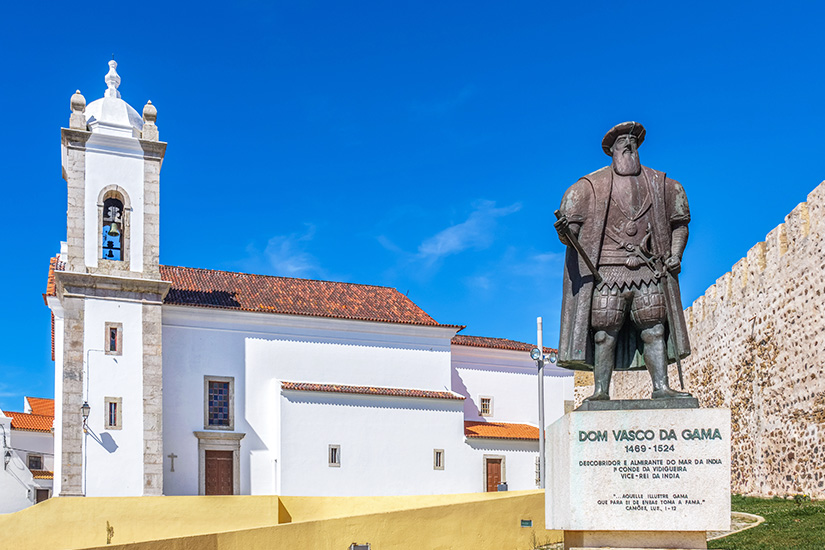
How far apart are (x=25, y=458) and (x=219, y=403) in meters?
17.6

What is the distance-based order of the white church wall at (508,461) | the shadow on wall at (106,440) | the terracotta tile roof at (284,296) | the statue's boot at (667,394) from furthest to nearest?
the white church wall at (508,461)
the terracotta tile roof at (284,296)
the shadow on wall at (106,440)
the statue's boot at (667,394)

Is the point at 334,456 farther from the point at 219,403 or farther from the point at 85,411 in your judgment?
the point at 85,411

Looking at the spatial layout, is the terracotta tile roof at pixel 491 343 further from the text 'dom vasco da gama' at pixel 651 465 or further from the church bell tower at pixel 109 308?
the text 'dom vasco da gama' at pixel 651 465

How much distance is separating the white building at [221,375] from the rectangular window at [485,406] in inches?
15.3

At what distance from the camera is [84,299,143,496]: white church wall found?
26.1 metres

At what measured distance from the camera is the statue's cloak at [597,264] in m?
7.04

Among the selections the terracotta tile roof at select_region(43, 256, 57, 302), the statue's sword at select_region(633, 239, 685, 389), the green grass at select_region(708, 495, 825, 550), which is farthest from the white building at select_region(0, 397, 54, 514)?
the statue's sword at select_region(633, 239, 685, 389)

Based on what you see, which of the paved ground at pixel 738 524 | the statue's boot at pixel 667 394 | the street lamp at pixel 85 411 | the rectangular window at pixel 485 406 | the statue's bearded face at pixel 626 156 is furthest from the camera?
the rectangular window at pixel 485 406

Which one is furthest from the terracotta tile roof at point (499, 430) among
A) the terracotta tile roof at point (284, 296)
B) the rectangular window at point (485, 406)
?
the terracotta tile roof at point (284, 296)

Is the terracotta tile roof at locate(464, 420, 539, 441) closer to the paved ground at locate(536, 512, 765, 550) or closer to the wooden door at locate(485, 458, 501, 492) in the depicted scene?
the wooden door at locate(485, 458, 501, 492)

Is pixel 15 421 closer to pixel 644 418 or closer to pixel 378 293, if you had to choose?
pixel 378 293

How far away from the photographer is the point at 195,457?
2838 cm

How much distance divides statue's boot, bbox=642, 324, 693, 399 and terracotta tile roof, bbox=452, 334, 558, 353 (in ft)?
89.3

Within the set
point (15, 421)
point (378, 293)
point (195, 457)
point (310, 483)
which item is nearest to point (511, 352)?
point (378, 293)
